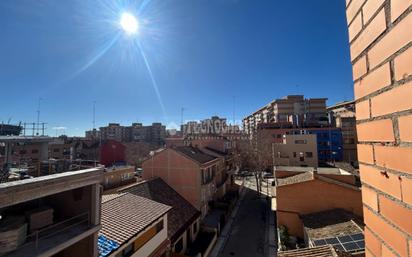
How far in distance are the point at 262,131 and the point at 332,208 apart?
34448 millimetres

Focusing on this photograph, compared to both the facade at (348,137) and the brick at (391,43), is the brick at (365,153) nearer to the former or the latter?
the brick at (391,43)

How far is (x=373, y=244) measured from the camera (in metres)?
1.46

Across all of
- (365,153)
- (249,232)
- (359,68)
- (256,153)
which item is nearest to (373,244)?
(365,153)

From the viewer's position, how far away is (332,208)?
16.2 m

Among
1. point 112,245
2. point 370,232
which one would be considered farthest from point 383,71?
point 112,245

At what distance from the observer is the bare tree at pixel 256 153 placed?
3347 cm

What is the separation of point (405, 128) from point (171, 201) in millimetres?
18345

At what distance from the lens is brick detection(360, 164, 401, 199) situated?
45.9 inches

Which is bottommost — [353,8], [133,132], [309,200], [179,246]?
[179,246]

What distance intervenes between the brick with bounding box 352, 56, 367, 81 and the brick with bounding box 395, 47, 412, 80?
1.29ft

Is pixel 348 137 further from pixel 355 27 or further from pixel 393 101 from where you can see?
pixel 393 101

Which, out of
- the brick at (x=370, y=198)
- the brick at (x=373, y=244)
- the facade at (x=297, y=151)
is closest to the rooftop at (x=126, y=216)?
the brick at (x=373, y=244)

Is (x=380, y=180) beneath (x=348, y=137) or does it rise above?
beneath

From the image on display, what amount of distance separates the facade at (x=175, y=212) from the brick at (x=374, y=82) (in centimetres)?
1452
